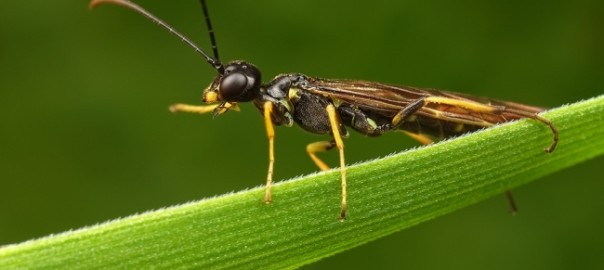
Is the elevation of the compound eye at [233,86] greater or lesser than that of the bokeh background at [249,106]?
lesser

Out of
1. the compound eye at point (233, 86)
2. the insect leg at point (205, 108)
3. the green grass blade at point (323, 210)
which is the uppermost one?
the insect leg at point (205, 108)

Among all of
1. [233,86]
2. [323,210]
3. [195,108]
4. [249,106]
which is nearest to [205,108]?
[195,108]

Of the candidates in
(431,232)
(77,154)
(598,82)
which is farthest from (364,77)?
(77,154)

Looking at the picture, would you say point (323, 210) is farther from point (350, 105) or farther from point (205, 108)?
point (205, 108)

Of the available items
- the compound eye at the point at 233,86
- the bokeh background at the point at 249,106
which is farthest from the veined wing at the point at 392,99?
the bokeh background at the point at 249,106

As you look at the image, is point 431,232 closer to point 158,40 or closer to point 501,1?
point 501,1

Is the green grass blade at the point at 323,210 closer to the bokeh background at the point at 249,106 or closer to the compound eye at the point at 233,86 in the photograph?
the compound eye at the point at 233,86

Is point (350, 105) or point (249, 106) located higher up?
point (249, 106)
